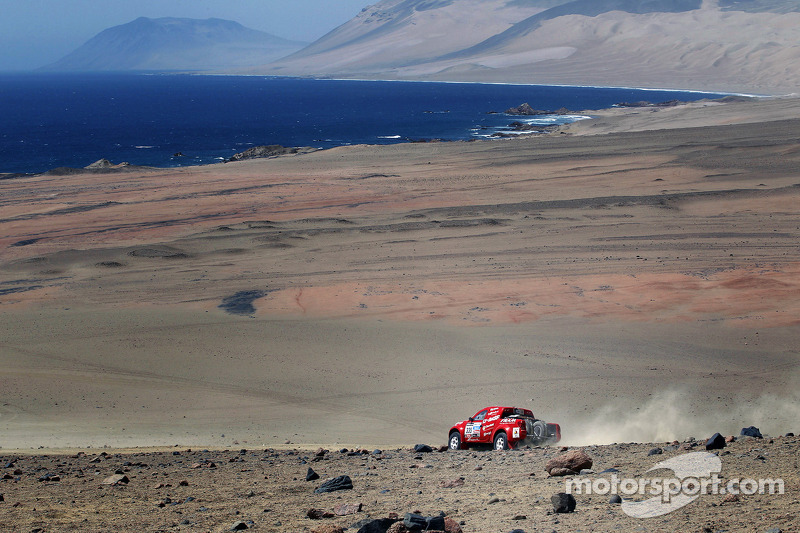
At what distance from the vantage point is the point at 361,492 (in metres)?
9.90

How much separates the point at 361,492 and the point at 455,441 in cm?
435

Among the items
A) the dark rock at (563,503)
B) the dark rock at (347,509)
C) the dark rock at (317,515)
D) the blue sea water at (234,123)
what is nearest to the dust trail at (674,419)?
the dark rock at (563,503)

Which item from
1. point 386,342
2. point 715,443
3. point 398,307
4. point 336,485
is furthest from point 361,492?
point 398,307

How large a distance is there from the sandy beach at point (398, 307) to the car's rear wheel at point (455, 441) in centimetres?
141

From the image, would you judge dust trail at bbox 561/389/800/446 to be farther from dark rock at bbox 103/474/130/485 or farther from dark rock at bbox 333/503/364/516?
dark rock at bbox 103/474/130/485

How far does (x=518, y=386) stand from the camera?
17.7m

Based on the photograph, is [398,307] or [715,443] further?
[398,307]

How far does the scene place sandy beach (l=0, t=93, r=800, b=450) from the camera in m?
16.5

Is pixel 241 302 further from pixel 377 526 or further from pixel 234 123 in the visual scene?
pixel 234 123

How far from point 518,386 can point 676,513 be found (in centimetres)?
973

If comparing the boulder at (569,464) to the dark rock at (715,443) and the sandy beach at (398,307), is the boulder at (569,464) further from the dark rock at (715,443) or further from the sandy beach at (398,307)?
the sandy beach at (398,307)

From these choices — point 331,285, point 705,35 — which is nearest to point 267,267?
point 331,285

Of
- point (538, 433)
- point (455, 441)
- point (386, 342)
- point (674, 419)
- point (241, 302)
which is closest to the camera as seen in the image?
point (538, 433)

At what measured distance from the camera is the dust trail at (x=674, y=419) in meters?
14.7
